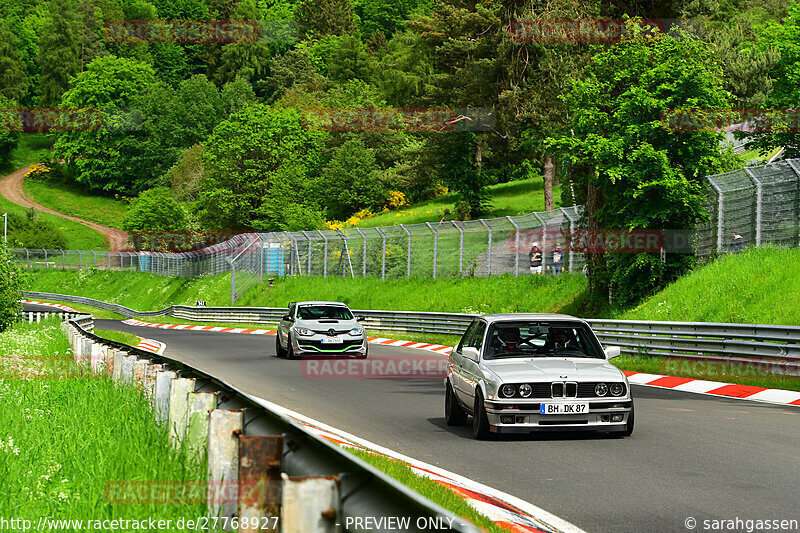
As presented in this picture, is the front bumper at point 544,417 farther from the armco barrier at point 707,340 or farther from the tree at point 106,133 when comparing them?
the tree at point 106,133

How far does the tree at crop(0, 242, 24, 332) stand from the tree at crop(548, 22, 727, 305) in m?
16.4

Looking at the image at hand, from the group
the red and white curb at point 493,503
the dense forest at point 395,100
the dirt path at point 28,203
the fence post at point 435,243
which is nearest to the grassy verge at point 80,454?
the red and white curb at point 493,503

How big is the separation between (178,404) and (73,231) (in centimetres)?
11750

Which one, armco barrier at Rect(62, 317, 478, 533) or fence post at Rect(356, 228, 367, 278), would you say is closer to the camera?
armco barrier at Rect(62, 317, 478, 533)

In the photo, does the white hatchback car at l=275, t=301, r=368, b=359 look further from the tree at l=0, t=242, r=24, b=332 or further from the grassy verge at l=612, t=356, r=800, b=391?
the tree at l=0, t=242, r=24, b=332

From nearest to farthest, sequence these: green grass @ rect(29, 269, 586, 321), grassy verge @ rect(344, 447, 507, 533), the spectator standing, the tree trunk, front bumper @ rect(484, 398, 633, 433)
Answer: grassy verge @ rect(344, 447, 507, 533)
front bumper @ rect(484, 398, 633, 433)
green grass @ rect(29, 269, 586, 321)
the spectator standing
the tree trunk

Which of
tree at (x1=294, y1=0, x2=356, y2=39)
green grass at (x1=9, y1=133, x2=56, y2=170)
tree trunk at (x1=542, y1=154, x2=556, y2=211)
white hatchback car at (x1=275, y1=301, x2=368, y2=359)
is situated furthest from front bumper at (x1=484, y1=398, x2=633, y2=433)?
tree at (x1=294, y1=0, x2=356, y2=39)

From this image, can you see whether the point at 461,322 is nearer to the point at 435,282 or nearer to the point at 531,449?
the point at 435,282

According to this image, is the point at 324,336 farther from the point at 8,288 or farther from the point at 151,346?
the point at 8,288

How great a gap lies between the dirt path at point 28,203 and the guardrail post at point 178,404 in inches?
4306

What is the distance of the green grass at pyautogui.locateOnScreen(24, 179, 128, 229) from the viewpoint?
128 metres

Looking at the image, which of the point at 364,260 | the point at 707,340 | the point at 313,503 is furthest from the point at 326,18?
the point at 313,503

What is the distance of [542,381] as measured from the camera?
35.8 ft

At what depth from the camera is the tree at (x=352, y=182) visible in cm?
9075
